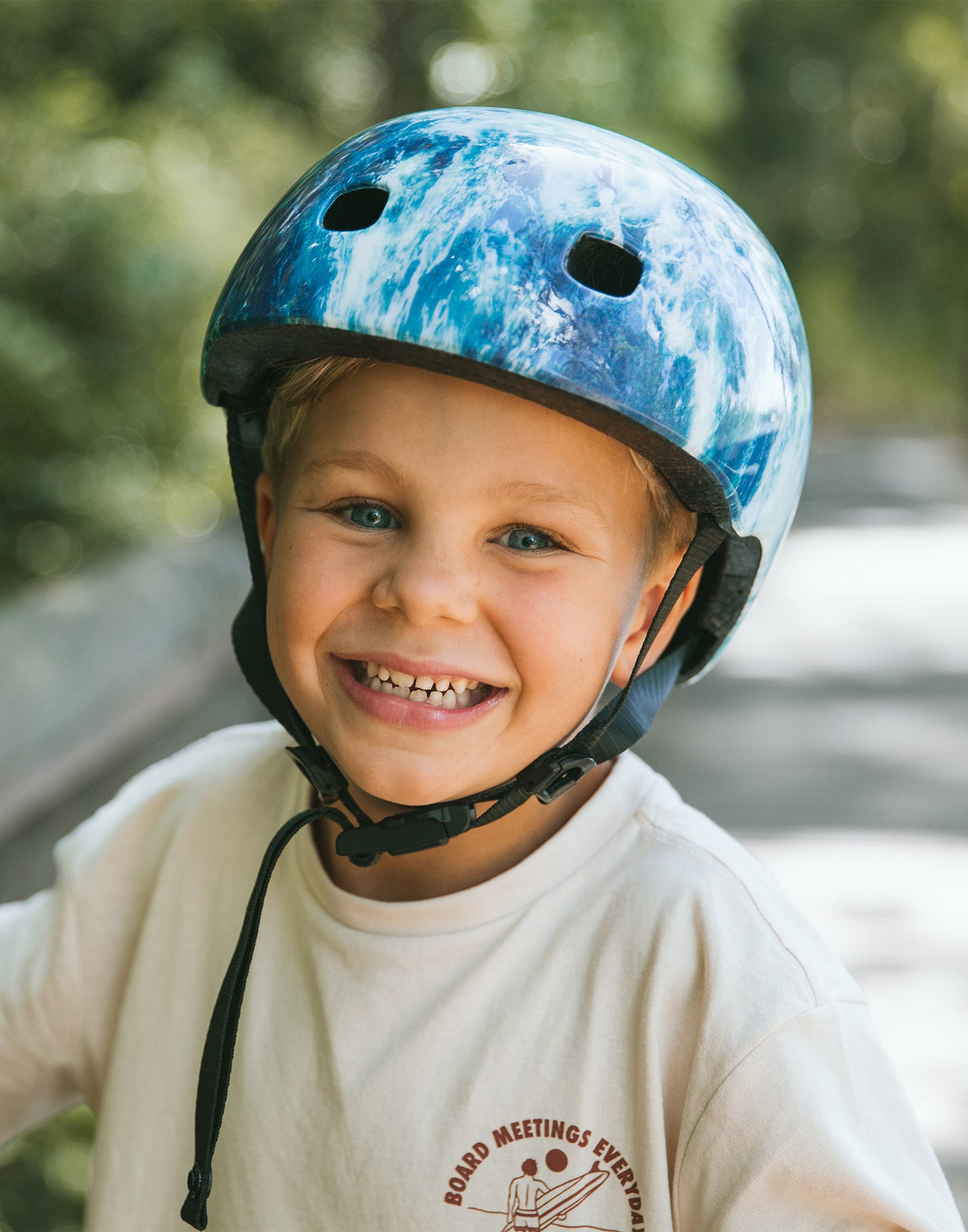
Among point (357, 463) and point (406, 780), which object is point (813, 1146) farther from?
point (357, 463)

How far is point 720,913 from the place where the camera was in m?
1.43

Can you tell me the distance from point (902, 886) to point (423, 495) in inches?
140

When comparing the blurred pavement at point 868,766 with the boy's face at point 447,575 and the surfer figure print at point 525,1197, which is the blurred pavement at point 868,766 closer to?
the surfer figure print at point 525,1197

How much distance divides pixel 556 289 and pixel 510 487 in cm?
22

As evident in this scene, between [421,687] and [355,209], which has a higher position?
[355,209]

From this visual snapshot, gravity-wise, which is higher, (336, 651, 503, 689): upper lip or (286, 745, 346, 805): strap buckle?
(336, 651, 503, 689): upper lip

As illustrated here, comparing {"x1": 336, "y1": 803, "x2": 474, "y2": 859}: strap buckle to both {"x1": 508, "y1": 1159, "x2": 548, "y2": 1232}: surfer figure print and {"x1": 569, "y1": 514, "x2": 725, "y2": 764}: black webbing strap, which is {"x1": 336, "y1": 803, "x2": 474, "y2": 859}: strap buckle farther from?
{"x1": 508, "y1": 1159, "x2": 548, "y2": 1232}: surfer figure print

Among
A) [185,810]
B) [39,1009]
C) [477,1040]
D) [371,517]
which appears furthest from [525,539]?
[39,1009]

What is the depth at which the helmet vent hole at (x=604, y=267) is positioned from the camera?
5.01 ft

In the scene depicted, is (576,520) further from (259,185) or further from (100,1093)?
(259,185)

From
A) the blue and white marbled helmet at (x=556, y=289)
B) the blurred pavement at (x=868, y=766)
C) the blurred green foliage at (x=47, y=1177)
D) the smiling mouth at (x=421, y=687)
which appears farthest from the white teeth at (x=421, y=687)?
the blurred pavement at (x=868, y=766)

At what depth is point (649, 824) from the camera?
1553 mm

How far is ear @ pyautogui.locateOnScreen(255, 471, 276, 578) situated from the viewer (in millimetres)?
1765

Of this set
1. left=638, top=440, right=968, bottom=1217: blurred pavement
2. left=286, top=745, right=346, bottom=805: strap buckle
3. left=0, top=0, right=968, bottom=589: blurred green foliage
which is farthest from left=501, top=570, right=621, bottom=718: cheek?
left=0, top=0, right=968, bottom=589: blurred green foliage
